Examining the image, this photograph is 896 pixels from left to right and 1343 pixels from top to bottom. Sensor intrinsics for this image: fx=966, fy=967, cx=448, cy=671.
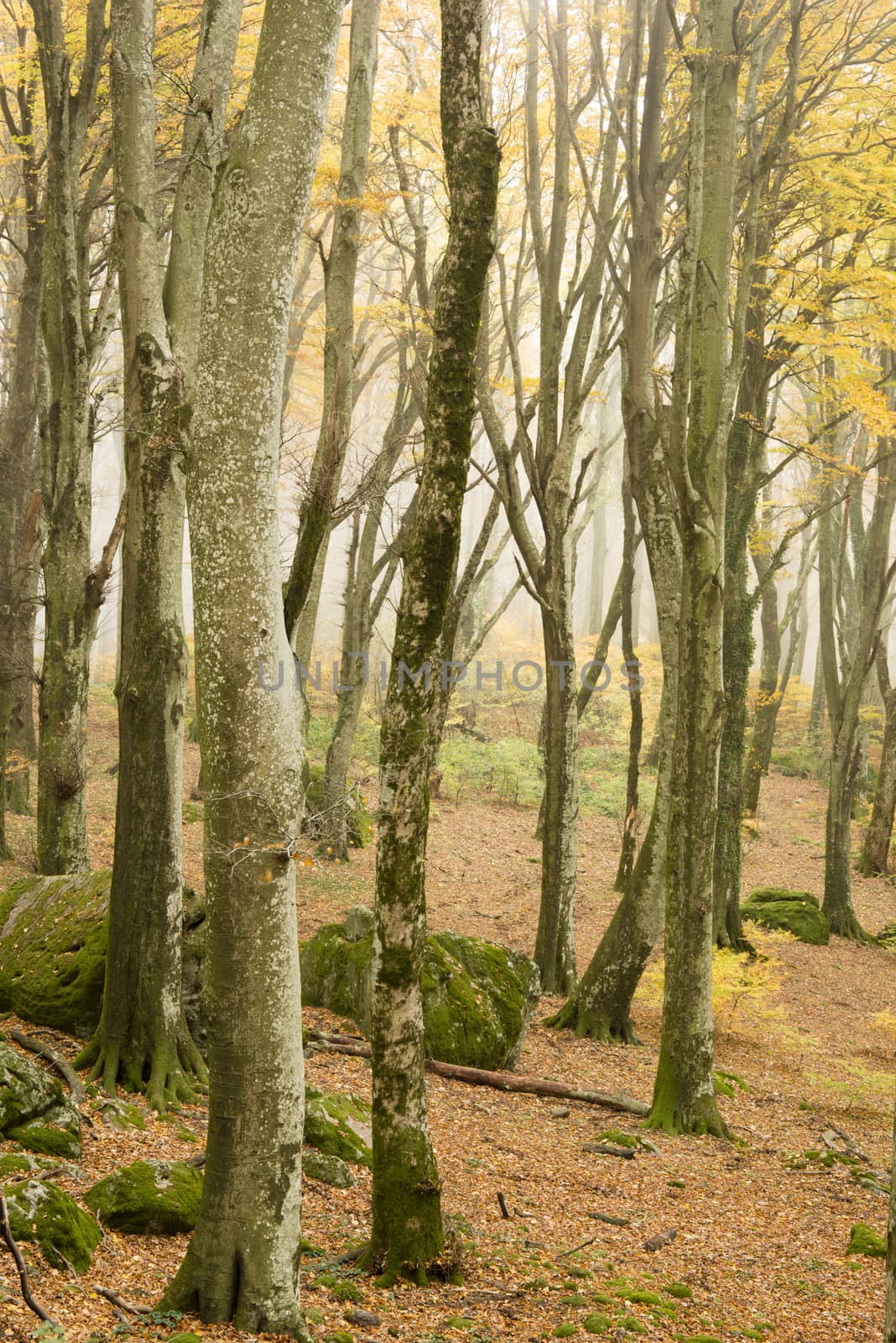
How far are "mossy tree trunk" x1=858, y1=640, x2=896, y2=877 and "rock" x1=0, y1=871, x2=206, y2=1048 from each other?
12762 millimetres

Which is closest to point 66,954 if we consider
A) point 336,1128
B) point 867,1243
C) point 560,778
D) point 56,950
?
point 56,950

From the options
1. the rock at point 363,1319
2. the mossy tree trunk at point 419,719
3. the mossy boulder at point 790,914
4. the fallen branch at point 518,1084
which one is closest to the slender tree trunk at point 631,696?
the mossy boulder at point 790,914

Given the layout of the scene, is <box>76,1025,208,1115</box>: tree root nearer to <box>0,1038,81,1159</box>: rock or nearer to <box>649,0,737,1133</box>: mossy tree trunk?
<box>0,1038,81,1159</box>: rock

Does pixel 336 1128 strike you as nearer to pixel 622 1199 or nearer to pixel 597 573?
pixel 622 1199

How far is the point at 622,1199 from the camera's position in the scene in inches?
226

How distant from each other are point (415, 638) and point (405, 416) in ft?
31.8

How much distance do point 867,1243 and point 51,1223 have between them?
428 centimetres

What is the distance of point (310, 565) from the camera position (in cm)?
373

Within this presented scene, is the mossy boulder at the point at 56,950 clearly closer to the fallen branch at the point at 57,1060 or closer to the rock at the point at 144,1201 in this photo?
the fallen branch at the point at 57,1060

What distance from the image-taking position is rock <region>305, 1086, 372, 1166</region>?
18.2ft

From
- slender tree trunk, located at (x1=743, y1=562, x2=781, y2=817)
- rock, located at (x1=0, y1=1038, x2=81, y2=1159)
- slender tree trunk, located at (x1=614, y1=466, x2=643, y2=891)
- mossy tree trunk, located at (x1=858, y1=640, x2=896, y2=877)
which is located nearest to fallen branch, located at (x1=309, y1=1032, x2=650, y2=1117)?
rock, located at (x1=0, y1=1038, x2=81, y2=1159)

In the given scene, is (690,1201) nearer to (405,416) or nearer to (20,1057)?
(20,1057)

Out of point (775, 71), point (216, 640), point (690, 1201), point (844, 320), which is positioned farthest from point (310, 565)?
point (775, 71)

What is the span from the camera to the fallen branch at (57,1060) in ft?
17.1
